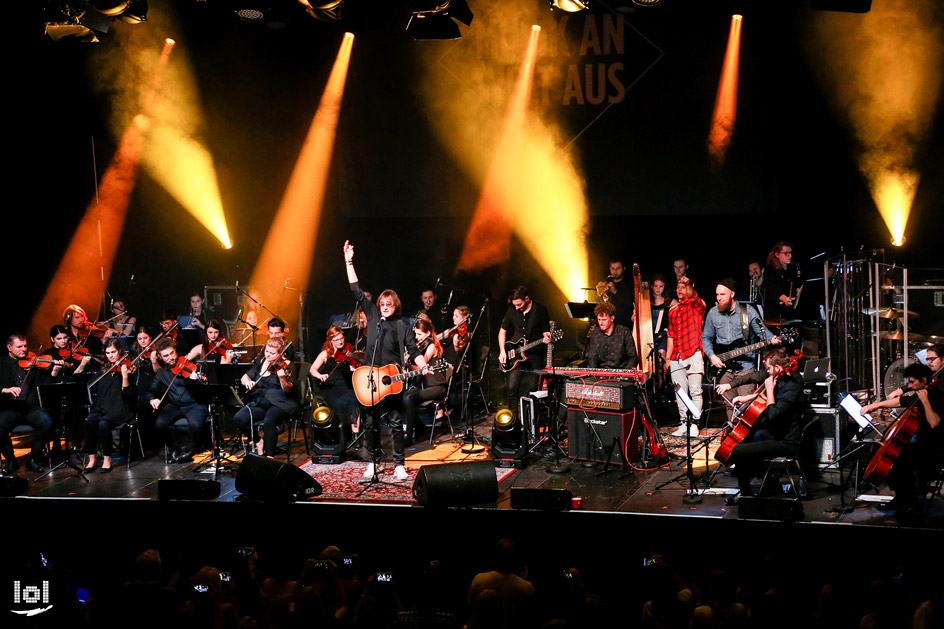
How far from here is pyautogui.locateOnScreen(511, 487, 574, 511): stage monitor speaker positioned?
7281 millimetres

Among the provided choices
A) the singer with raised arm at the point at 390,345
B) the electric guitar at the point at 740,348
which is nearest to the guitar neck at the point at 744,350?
the electric guitar at the point at 740,348

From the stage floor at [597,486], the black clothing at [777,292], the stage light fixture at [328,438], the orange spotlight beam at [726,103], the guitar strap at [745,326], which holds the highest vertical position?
the orange spotlight beam at [726,103]

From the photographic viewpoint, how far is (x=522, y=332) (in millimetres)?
10797

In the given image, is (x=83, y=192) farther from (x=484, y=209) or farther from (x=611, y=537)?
(x=611, y=537)

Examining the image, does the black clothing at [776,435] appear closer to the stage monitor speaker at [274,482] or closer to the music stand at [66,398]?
the stage monitor speaker at [274,482]

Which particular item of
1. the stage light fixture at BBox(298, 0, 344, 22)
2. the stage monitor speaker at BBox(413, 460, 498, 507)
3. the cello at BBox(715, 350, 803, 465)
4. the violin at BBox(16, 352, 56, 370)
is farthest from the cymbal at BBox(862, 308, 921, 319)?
the violin at BBox(16, 352, 56, 370)

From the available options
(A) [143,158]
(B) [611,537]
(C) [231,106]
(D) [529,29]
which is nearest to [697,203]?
(D) [529,29]

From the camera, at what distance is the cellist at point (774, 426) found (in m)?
7.65

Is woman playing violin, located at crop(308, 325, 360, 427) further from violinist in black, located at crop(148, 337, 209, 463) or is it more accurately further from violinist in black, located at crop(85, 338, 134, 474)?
violinist in black, located at crop(85, 338, 134, 474)

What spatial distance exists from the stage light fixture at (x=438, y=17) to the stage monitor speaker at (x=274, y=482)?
15.7 feet

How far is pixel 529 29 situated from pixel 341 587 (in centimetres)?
1001

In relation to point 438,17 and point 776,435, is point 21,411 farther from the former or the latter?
point 776,435

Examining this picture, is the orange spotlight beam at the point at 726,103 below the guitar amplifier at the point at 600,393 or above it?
above

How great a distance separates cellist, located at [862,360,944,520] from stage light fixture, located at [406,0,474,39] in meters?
5.66
